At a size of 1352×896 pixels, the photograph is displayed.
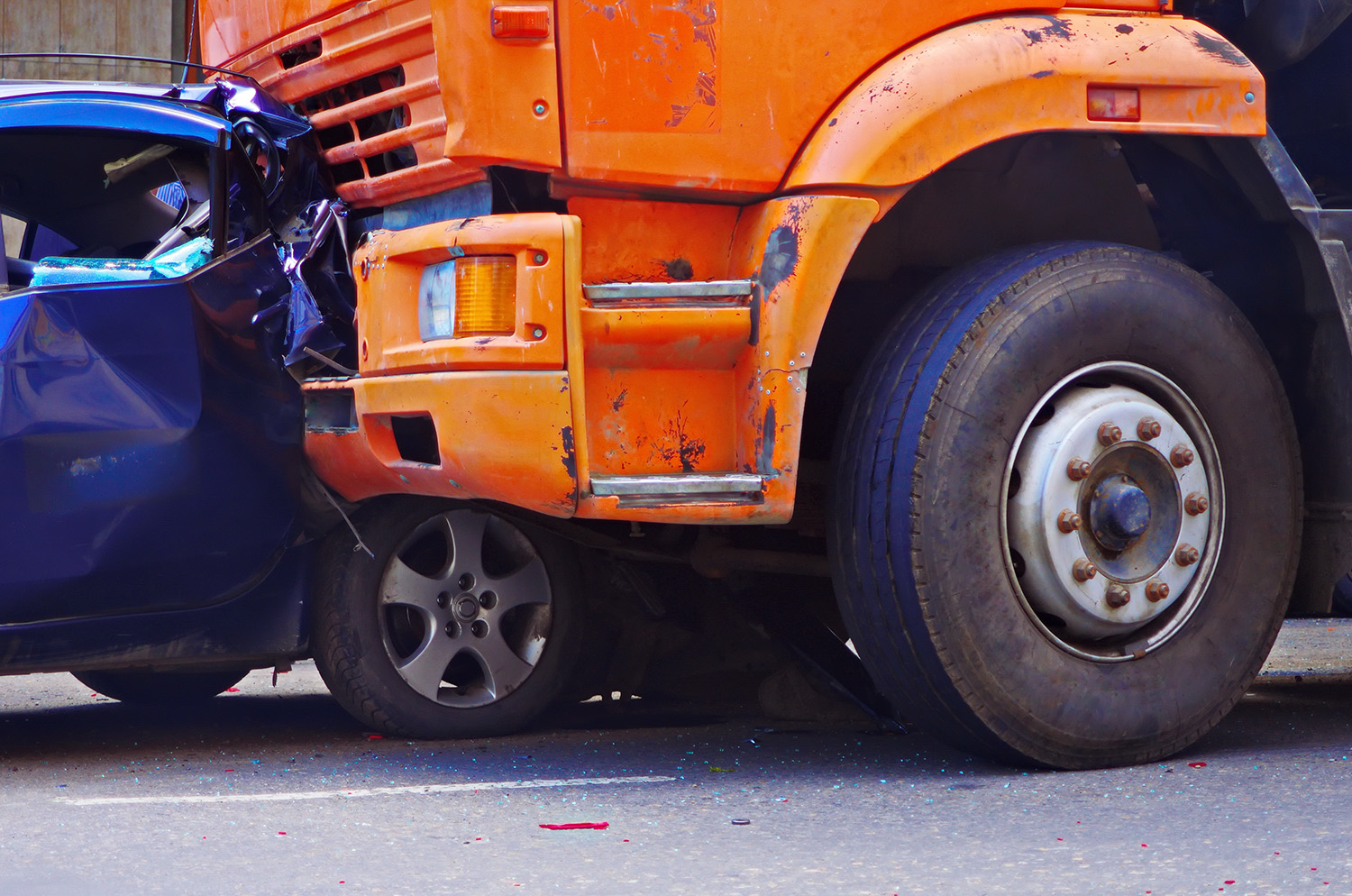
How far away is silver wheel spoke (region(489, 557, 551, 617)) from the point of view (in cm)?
406

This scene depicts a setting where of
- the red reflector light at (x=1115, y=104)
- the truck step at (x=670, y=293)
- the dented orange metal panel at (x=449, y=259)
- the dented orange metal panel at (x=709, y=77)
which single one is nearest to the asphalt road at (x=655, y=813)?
the dented orange metal panel at (x=449, y=259)

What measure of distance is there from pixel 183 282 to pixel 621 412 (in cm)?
110

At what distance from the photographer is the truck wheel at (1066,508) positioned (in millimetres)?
3305

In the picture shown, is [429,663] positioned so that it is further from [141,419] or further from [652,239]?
[652,239]

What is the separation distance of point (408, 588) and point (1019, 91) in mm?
1868

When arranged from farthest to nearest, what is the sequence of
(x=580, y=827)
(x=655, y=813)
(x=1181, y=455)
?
(x=1181, y=455)
(x=655, y=813)
(x=580, y=827)

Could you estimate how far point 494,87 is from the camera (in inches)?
124

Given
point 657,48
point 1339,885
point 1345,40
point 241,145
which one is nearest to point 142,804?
point 241,145

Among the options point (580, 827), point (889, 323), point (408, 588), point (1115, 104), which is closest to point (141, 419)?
point (408, 588)

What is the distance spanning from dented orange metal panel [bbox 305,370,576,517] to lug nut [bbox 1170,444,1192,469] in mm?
1337

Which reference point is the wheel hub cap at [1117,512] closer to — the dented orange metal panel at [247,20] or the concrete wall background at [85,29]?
the dented orange metal panel at [247,20]

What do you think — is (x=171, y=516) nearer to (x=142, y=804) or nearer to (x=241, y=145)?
(x=142, y=804)

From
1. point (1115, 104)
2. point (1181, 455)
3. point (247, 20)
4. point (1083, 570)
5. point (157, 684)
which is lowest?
point (157, 684)

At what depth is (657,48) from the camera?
3242mm
